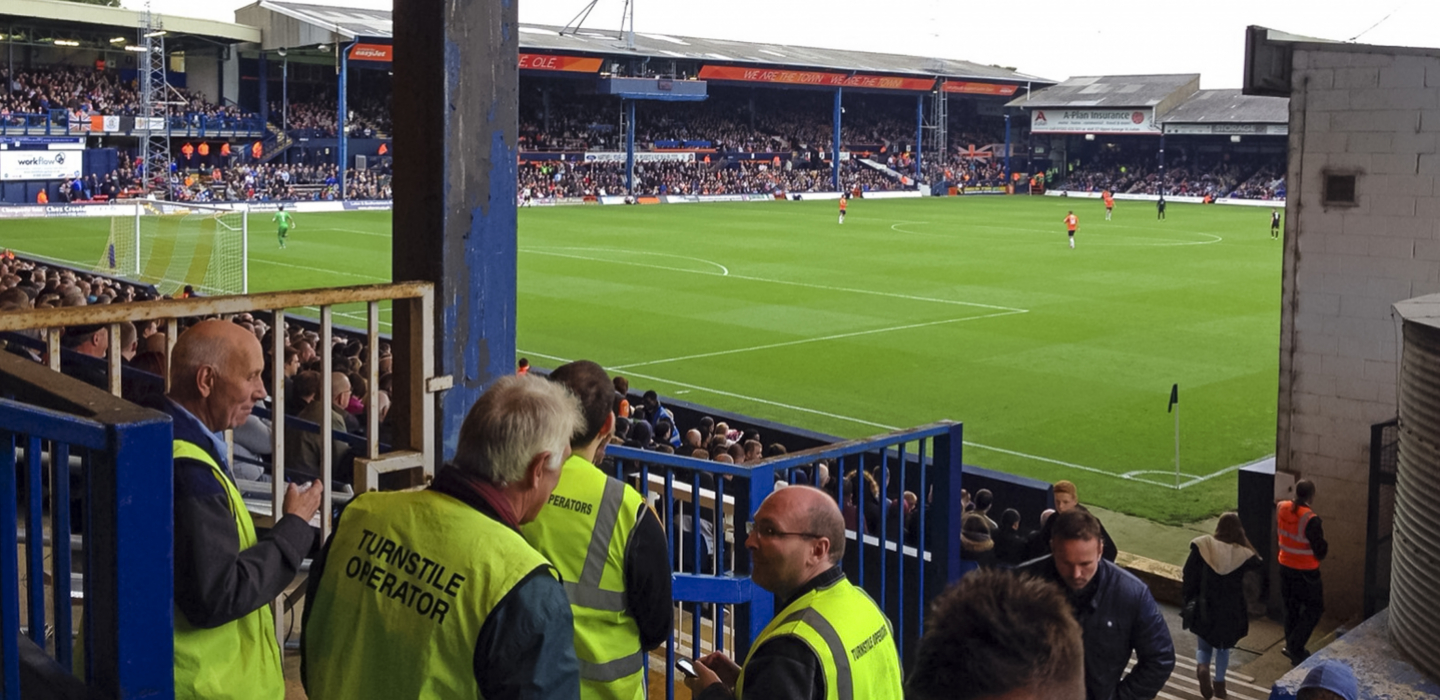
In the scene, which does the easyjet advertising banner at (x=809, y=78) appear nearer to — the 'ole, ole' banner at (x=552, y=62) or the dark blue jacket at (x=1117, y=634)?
the 'ole, ole' banner at (x=552, y=62)

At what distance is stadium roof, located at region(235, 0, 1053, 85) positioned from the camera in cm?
6512

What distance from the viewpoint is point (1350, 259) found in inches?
555

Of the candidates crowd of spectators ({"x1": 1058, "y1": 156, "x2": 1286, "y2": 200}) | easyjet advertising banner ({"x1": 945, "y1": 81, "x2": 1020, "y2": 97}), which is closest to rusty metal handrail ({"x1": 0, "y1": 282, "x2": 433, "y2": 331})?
crowd of spectators ({"x1": 1058, "y1": 156, "x2": 1286, "y2": 200})

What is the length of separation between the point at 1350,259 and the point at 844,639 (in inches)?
482

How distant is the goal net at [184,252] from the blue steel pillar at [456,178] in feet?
74.4

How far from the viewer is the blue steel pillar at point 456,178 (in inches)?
203

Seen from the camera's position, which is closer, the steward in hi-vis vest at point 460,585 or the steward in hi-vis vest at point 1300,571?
the steward in hi-vis vest at point 460,585

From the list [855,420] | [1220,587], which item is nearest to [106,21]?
[855,420]

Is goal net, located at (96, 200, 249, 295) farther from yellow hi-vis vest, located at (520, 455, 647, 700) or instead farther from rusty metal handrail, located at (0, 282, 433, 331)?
yellow hi-vis vest, located at (520, 455, 647, 700)

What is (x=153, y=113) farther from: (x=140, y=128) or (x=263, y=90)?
(x=263, y=90)

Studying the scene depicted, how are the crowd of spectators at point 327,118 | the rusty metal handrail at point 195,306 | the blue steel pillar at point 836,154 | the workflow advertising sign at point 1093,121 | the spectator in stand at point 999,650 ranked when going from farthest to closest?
the workflow advertising sign at point 1093,121 → the blue steel pillar at point 836,154 → the crowd of spectators at point 327,118 → the rusty metal handrail at point 195,306 → the spectator in stand at point 999,650

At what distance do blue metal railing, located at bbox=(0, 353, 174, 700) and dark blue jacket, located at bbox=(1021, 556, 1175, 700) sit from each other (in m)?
4.53

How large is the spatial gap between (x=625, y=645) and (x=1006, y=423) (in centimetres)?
1639

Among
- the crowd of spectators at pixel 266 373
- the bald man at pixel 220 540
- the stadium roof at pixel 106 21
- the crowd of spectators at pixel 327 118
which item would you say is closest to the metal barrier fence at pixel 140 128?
the crowd of spectators at pixel 327 118
